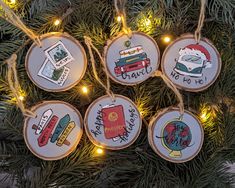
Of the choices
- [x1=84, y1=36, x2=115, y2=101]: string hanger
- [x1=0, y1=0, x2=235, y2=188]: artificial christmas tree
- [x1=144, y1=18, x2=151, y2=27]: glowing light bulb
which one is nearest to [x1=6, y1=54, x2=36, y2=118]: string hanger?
[x1=0, y1=0, x2=235, y2=188]: artificial christmas tree

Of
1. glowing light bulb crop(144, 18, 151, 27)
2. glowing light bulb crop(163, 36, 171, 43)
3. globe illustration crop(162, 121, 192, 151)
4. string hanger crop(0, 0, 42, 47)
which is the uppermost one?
string hanger crop(0, 0, 42, 47)

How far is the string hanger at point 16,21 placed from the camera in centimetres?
50

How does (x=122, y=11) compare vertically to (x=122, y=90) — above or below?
above

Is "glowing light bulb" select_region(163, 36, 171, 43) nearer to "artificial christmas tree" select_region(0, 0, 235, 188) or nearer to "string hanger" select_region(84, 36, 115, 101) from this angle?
"artificial christmas tree" select_region(0, 0, 235, 188)

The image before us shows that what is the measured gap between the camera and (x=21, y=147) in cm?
58

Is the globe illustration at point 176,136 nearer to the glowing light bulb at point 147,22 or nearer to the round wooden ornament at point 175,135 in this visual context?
the round wooden ornament at point 175,135

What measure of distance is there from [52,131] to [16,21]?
0.55 ft

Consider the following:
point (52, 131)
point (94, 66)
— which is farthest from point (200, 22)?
point (52, 131)

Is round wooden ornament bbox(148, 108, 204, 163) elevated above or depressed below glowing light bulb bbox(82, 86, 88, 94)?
below

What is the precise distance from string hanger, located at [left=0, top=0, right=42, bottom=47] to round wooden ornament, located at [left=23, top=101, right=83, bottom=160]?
0.10m

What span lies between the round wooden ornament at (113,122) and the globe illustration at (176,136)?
0.04 meters

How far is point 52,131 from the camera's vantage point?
55 centimetres

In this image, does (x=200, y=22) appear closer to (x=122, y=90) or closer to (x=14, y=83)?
(x=122, y=90)

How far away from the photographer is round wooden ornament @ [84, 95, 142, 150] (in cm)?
56
